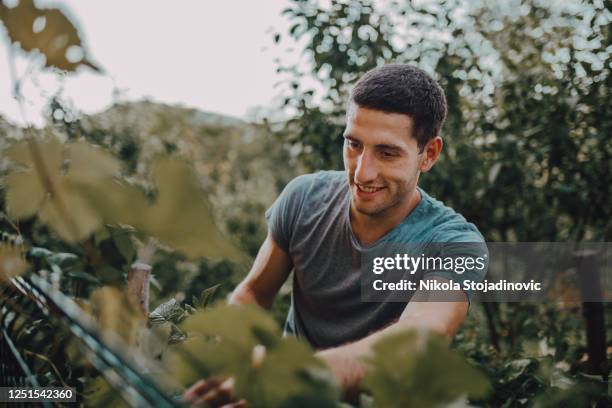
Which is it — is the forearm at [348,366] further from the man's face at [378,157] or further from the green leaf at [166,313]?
the man's face at [378,157]

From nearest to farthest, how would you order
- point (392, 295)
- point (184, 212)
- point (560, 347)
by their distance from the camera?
point (184, 212) → point (392, 295) → point (560, 347)

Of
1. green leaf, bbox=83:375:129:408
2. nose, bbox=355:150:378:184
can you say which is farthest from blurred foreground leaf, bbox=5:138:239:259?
nose, bbox=355:150:378:184

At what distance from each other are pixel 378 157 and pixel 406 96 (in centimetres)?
24

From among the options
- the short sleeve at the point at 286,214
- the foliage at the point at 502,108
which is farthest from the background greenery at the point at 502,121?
the short sleeve at the point at 286,214

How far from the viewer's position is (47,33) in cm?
41

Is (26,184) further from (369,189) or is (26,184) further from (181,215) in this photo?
(369,189)

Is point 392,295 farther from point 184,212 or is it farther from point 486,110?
point 486,110

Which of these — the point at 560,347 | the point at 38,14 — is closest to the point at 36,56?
the point at 38,14

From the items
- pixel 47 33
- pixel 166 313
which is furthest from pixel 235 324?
pixel 166 313

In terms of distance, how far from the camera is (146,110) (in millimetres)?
Answer: 8953

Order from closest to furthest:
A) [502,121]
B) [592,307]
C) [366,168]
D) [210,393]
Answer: [210,393], [366,168], [592,307], [502,121]

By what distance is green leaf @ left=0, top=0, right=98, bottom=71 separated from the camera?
1.32 ft

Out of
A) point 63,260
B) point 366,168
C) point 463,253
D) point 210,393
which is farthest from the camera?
point 366,168

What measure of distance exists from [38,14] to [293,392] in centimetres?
32
